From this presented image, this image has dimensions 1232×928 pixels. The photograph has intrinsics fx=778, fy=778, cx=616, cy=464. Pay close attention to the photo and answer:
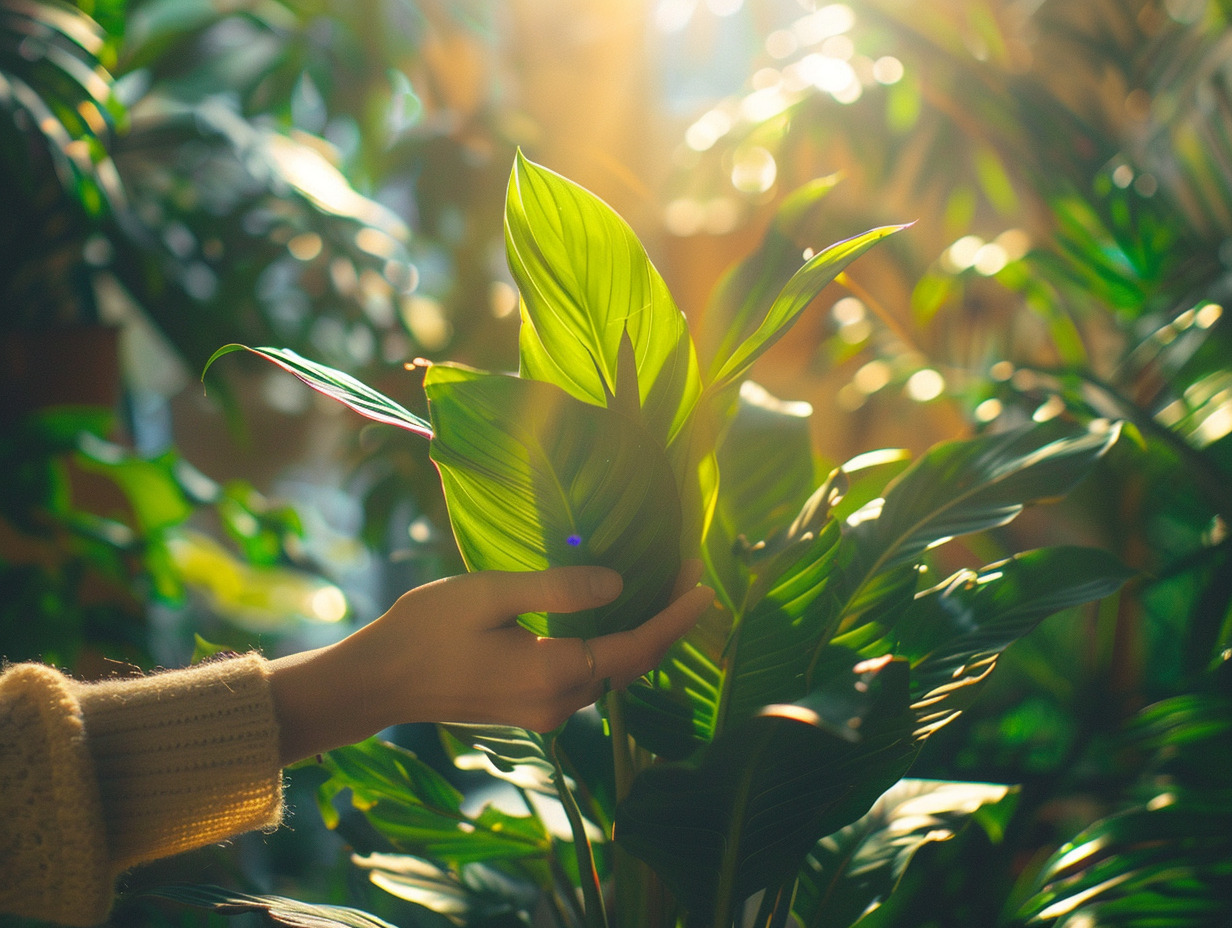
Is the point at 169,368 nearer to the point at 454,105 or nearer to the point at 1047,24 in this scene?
the point at 454,105

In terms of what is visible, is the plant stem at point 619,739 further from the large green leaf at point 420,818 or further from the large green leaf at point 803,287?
the large green leaf at point 803,287

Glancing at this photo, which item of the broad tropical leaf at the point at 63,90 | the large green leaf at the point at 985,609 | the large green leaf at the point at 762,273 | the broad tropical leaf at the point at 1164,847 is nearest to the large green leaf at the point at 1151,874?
the broad tropical leaf at the point at 1164,847

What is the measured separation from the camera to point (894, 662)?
34cm

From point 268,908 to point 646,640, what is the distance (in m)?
0.23

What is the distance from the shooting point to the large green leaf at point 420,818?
54 cm

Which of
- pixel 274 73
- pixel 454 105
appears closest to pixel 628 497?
pixel 274 73

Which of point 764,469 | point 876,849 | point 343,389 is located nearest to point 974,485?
point 764,469

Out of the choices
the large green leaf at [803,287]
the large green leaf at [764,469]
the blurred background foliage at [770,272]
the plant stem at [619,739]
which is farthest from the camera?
the blurred background foliage at [770,272]

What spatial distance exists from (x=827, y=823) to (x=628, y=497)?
0.24 metres

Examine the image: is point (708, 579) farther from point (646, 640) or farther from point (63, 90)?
point (63, 90)

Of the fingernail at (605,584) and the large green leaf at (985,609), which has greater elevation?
the large green leaf at (985,609)

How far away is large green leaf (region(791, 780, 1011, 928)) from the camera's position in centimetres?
50

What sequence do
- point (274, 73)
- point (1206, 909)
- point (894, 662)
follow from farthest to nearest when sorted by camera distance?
point (274, 73)
point (1206, 909)
point (894, 662)

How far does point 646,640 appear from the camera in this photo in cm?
38
